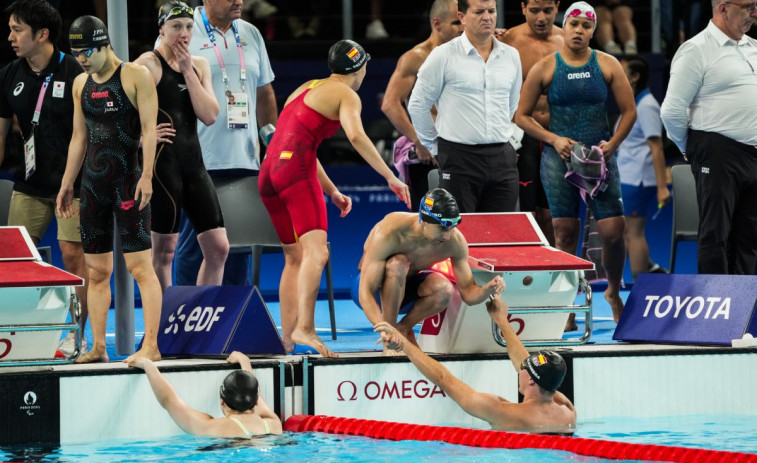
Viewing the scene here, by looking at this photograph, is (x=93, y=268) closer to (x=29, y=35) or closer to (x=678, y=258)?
(x=29, y=35)

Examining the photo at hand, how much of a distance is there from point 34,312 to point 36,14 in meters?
1.63

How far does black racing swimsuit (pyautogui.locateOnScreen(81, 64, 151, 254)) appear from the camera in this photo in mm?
5902

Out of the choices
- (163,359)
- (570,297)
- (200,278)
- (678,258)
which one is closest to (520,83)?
(570,297)

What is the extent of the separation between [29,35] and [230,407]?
7.48 feet

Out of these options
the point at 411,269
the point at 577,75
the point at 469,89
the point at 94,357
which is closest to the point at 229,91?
the point at 469,89

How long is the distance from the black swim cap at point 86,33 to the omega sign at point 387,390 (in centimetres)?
198

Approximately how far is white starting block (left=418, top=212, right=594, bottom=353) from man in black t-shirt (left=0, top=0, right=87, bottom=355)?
6.30 feet

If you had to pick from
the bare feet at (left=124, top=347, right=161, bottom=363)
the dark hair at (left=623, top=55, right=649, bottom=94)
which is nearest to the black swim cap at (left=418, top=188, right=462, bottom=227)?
the bare feet at (left=124, top=347, right=161, bottom=363)

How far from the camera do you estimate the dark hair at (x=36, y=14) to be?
6.47m

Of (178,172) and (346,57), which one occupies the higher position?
(346,57)

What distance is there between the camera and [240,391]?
5.58 metres

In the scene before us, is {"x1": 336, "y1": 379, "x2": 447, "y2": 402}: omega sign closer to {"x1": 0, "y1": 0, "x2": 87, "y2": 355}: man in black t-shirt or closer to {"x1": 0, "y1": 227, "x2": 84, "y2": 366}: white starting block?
→ {"x1": 0, "y1": 227, "x2": 84, "y2": 366}: white starting block

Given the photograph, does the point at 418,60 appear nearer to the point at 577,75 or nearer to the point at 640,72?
the point at 577,75

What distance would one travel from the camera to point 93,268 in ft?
19.7
